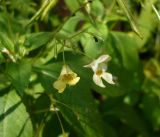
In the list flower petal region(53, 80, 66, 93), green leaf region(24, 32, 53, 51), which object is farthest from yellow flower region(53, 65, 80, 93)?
green leaf region(24, 32, 53, 51)

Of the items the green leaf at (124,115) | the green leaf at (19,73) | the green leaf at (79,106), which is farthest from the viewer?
the green leaf at (124,115)

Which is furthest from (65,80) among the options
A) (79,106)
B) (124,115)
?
(124,115)

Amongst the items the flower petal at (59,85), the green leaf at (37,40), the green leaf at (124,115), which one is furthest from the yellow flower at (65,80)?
the green leaf at (124,115)

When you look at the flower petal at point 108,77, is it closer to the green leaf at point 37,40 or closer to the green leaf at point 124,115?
→ the green leaf at point 37,40

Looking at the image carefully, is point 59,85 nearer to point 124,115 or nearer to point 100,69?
point 100,69

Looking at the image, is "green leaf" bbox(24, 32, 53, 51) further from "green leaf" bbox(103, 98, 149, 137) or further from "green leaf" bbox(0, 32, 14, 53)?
"green leaf" bbox(103, 98, 149, 137)

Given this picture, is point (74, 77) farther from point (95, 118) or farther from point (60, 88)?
point (95, 118)

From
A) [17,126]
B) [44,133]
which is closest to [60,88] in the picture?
[17,126]
